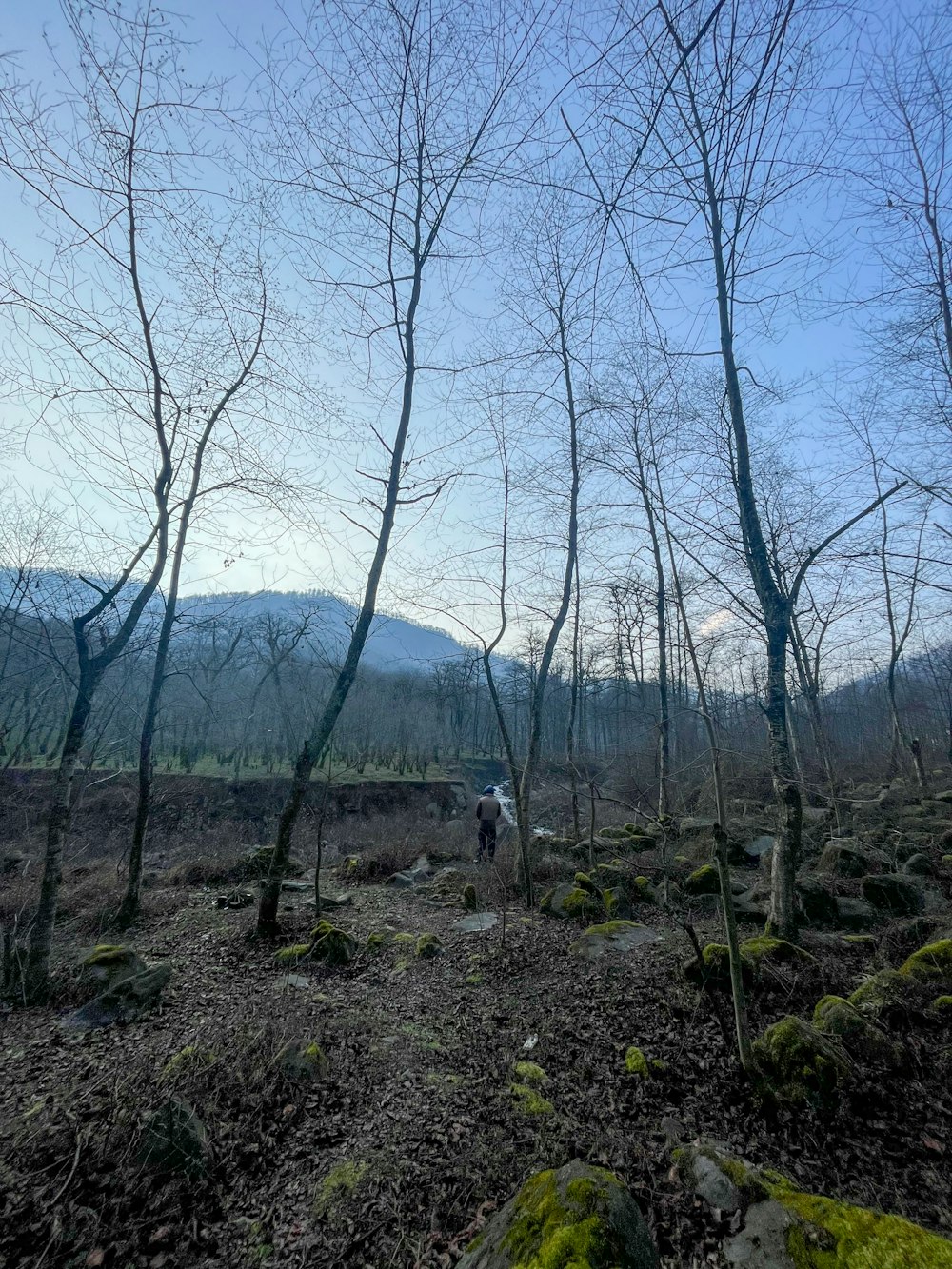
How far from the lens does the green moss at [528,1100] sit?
138 inches

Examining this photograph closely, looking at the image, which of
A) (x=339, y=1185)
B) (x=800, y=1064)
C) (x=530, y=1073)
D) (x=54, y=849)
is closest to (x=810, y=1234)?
(x=800, y=1064)

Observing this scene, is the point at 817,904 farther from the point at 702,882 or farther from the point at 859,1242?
the point at 859,1242

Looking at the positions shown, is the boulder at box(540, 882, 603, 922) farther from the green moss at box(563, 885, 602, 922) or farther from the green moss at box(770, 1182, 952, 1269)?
the green moss at box(770, 1182, 952, 1269)

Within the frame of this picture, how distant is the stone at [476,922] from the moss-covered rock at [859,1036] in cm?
473

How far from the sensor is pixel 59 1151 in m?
2.82

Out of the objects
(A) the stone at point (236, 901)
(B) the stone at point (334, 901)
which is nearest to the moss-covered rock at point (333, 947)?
(B) the stone at point (334, 901)

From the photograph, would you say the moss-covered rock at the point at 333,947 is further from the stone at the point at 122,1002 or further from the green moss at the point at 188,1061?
the green moss at the point at 188,1061

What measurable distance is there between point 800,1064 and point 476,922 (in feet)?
17.5

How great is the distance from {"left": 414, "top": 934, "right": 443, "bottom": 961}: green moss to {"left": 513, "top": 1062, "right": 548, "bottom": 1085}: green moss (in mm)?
2852

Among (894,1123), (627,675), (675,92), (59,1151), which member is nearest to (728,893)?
(894,1123)

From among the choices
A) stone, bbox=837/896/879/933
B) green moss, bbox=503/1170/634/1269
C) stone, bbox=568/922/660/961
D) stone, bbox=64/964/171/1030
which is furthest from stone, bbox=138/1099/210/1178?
stone, bbox=837/896/879/933

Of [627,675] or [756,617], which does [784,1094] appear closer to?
[756,617]

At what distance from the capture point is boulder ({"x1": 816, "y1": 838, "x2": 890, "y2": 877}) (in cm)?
878

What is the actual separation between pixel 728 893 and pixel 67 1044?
5.52 m
